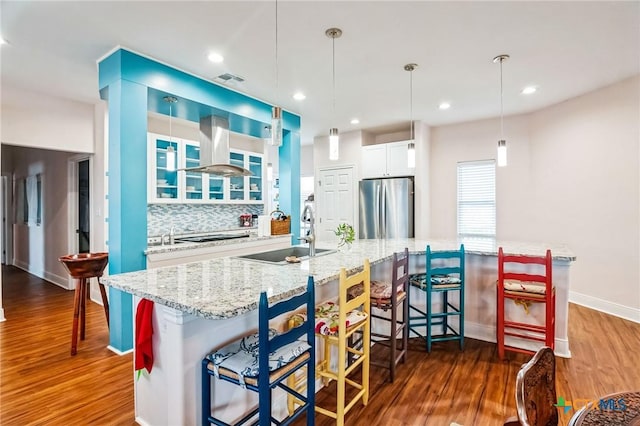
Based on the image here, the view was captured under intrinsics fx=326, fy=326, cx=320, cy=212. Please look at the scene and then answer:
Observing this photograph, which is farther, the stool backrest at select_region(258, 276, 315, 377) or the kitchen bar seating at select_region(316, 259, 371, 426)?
the kitchen bar seating at select_region(316, 259, 371, 426)

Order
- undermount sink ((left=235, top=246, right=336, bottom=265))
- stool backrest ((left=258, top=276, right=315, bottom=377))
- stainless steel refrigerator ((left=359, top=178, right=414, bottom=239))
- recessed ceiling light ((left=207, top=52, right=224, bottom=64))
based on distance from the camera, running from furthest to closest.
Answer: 1. stainless steel refrigerator ((left=359, top=178, right=414, bottom=239))
2. recessed ceiling light ((left=207, top=52, right=224, bottom=64))
3. undermount sink ((left=235, top=246, right=336, bottom=265))
4. stool backrest ((left=258, top=276, right=315, bottom=377))

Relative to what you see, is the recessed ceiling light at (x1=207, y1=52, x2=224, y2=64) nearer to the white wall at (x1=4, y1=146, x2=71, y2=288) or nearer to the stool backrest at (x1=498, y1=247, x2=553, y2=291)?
the stool backrest at (x1=498, y1=247, x2=553, y2=291)

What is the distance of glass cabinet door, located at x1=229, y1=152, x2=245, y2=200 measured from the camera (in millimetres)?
5512

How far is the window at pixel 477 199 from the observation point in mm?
5258

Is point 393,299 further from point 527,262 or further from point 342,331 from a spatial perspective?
point 527,262

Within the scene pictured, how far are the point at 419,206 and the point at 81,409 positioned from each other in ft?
15.4

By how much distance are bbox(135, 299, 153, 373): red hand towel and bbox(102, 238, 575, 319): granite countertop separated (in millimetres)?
126

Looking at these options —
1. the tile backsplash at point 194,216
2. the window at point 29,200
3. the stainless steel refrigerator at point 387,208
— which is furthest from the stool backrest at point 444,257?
the window at point 29,200

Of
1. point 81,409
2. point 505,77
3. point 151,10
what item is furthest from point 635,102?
point 81,409

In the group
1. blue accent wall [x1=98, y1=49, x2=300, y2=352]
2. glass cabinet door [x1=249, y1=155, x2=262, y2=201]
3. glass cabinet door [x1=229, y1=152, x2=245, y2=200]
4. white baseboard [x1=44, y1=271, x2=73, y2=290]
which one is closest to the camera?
blue accent wall [x1=98, y1=49, x2=300, y2=352]

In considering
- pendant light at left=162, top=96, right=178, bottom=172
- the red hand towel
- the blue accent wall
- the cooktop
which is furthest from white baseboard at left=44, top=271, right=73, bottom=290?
the red hand towel

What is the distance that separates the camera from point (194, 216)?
5332 mm

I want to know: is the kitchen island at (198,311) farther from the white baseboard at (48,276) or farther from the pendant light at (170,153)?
the white baseboard at (48,276)

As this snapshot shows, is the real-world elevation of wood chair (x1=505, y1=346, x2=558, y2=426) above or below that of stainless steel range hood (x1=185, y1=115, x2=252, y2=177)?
below
